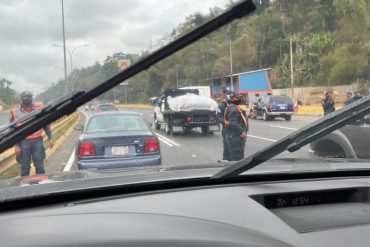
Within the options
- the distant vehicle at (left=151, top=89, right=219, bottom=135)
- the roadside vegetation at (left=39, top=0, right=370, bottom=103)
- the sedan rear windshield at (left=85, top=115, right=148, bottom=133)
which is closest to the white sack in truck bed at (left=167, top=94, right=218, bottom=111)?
the distant vehicle at (left=151, top=89, right=219, bottom=135)

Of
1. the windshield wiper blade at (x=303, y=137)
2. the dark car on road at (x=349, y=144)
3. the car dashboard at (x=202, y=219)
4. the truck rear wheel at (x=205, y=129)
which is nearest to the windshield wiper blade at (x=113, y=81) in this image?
the car dashboard at (x=202, y=219)

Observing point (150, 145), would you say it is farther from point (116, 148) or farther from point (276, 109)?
point (276, 109)

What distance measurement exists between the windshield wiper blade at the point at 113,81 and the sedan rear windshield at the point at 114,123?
6917 mm

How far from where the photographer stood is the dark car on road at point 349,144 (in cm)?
342

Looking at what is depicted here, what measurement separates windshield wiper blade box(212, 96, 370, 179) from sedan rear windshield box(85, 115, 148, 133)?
6.70 m

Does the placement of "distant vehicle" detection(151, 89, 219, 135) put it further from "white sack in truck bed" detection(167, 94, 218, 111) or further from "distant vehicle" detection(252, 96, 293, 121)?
"distant vehicle" detection(252, 96, 293, 121)

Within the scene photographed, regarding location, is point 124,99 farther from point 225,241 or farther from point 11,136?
point 225,241

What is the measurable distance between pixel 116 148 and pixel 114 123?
3.08 ft

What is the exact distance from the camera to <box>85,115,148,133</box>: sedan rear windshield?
A: 8.94 metres

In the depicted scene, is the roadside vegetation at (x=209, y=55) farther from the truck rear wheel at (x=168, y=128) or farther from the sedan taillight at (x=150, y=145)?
the truck rear wheel at (x=168, y=128)

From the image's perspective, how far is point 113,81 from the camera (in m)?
1.88

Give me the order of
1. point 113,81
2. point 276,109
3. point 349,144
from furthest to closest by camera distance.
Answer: point 276,109 → point 349,144 → point 113,81

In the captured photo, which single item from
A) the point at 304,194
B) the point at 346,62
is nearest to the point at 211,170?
the point at 304,194

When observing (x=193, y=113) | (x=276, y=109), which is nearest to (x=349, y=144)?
(x=193, y=113)
